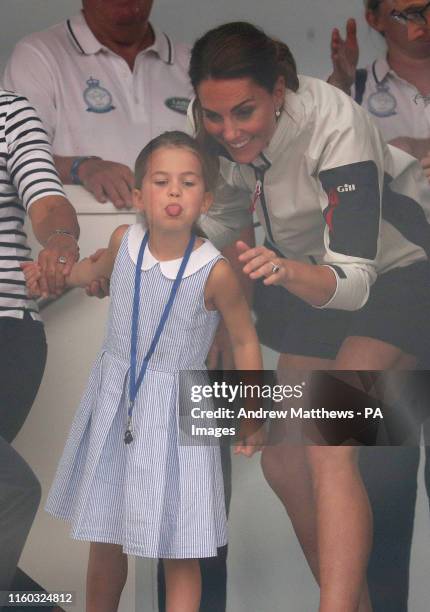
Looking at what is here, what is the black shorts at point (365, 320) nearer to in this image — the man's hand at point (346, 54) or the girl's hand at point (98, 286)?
the girl's hand at point (98, 286)

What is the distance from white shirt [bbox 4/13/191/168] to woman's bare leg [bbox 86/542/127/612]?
4.03ft

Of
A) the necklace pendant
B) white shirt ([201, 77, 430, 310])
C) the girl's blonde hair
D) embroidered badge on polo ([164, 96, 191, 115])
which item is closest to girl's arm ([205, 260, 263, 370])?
white shirt ([201, 77, 430, 310])

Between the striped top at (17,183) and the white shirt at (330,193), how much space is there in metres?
0.53

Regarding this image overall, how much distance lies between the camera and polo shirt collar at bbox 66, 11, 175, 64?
3275 millimetres

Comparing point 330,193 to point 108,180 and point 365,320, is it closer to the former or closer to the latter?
point 365,320

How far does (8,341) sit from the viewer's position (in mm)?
3271

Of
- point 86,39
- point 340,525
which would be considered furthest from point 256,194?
point 340,525

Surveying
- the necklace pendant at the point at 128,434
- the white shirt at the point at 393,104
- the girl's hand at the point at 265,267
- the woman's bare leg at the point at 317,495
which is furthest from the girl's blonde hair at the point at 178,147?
the necklace pendant at the point at 128,434

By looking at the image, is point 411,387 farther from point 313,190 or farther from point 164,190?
point 164,190

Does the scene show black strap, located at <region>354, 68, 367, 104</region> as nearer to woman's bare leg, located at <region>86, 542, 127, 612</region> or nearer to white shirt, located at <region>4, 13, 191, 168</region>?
white shirt, located at <region>4, 13, 191, 168</region>

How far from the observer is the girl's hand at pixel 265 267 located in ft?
10.4

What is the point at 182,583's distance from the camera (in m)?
3.22

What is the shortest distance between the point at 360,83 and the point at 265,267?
0.66m

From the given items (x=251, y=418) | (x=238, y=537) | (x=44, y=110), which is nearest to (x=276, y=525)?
(x=238, y=537)
